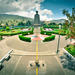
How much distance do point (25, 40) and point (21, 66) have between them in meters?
12.9

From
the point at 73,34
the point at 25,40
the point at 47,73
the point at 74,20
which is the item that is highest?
the point at 74,20

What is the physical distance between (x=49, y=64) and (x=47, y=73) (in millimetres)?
1951

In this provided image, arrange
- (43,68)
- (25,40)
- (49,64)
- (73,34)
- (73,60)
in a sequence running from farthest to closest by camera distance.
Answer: (25,40) → (73,60) → (49,64) → (43,68) → (73,34)

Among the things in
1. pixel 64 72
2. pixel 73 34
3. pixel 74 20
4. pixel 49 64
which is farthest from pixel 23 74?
pixel 74 20

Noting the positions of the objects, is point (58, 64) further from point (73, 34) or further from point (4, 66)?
point (4, 66)

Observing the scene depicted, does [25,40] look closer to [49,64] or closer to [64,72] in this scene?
[49,64]

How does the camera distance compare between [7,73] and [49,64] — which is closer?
[7,73]

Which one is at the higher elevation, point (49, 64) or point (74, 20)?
point (74, 20)

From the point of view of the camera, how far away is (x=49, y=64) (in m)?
10.0

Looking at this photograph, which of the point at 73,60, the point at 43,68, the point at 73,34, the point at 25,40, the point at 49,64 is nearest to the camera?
the point at 73,34

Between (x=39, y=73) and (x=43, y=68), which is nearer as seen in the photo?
(x=39, y=73)

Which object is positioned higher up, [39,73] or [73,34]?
[73,34]

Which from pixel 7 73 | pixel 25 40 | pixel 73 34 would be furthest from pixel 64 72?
pixel 25 40

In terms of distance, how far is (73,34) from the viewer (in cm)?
799
